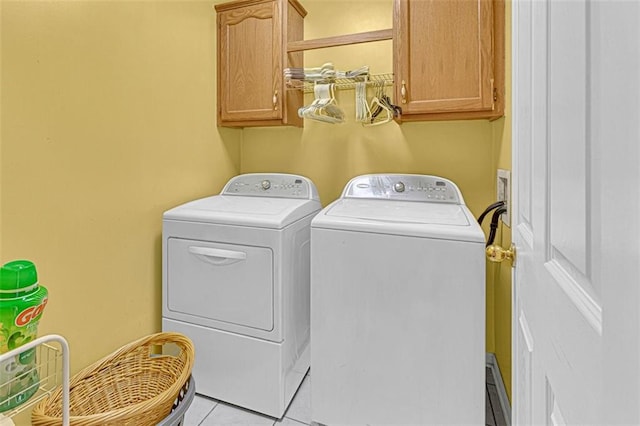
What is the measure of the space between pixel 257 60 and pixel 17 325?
70.2 inches

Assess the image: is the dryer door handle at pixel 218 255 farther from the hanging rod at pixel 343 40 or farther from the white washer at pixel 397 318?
the hanging rod at pixel 343 40

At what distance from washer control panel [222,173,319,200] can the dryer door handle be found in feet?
2.14

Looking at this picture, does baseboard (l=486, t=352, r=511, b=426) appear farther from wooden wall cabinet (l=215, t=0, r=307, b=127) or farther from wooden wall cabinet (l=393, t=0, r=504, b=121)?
wooden wall cabinet (l=215, t=0, r=307, b=127)

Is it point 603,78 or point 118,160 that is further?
point 118,160

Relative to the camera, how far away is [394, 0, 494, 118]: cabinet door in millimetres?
1621

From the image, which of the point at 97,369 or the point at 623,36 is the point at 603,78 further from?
the point at 97,369

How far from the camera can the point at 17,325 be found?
0.89 meters

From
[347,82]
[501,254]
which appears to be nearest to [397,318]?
[501,254]

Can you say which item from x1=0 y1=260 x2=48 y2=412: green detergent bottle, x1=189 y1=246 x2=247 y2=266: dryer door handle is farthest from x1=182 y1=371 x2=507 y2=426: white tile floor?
x1=0 y1=260 x2=48 y2=412: green detergent bottle

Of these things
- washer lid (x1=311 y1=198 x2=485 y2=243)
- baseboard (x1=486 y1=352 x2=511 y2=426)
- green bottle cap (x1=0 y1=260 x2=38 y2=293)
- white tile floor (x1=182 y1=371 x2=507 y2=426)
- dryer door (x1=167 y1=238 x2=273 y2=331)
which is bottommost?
white tile floor (x1=182 y1=371 x2=507 y2=426)

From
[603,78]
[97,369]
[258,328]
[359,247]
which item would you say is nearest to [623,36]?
[603,78]

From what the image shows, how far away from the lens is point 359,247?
4.67ft

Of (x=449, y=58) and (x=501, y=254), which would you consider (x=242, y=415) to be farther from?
(x=449, y=58)

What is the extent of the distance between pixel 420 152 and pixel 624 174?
1.88m
